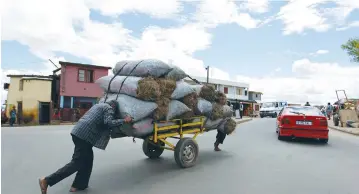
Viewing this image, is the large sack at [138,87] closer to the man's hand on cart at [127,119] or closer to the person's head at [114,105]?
the person's head at [114,105]

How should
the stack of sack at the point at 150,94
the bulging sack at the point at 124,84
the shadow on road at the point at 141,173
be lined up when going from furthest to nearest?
the bulging sack at the point at 124,84 < the stack of sack at the point at 150,94 < the shadow on road at the point at 141,173

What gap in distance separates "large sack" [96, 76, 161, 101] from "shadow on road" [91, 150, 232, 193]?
151 cm

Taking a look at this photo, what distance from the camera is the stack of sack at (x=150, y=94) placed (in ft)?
16.4

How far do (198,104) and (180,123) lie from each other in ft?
2.44

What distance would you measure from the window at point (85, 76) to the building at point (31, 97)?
326cm

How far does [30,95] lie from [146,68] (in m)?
28.2

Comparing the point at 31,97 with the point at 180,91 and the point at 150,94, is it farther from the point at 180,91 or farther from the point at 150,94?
the point at 150,94

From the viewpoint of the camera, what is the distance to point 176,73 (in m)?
6.03

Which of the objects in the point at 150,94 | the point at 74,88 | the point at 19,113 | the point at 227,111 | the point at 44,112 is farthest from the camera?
the point at 74,88

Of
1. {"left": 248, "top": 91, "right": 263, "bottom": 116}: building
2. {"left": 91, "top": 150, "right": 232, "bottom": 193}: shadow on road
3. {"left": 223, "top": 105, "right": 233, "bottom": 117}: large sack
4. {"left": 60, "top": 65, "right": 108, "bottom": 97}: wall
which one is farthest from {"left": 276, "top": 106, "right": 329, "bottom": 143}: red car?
{"left": 248, "top": 91, "right": 263, "bottom": 116}: building

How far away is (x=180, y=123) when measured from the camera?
6.07 meters

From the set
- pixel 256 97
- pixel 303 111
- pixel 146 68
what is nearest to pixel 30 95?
pixel 303 111

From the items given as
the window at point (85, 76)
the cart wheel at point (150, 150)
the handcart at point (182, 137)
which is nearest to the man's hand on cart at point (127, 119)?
the handcart at point (182, 137)

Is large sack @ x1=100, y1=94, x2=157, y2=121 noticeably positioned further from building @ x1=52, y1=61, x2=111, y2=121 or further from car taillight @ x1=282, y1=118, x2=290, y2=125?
building @ x1=52, y1=61, x2=111, y2=121
